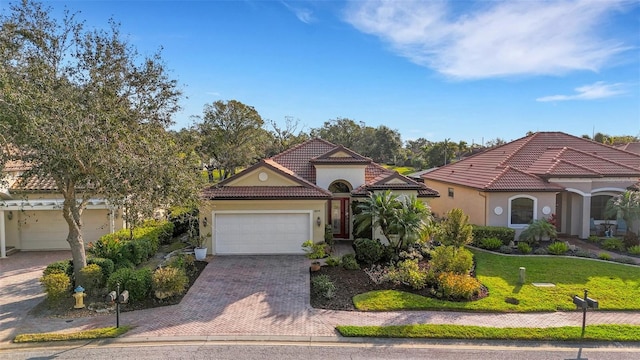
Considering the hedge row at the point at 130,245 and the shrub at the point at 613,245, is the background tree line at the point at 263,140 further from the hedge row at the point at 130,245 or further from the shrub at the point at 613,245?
the shrub at the point at 613,245

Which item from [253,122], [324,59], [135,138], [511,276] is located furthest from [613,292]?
[253,122]

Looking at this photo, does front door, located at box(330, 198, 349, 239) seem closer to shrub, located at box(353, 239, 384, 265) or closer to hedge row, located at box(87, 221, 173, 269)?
shrub, located at box(353, 239, 384, 265)

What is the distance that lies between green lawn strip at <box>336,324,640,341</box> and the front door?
11.0 meters

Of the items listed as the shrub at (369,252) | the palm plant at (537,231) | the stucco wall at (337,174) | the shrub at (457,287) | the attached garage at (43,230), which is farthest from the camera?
the stucco wall at (337,174)

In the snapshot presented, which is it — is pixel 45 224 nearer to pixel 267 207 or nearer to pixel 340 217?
pixel 267 207

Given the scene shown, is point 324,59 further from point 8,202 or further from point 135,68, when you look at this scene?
point 8,202

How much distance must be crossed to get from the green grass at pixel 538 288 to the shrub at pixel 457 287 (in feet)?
1.19

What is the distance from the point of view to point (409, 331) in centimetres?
1057

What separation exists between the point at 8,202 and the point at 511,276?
2345cm

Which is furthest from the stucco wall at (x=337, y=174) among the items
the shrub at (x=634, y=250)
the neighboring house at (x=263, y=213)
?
the shrub at (x=634, y=250)

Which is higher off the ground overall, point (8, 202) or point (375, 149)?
point (375, 149)

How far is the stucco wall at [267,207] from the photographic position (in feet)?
60.6

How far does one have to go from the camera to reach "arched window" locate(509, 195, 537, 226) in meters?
21.3

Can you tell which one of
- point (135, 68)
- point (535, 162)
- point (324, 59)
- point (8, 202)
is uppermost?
point (324, 59)
